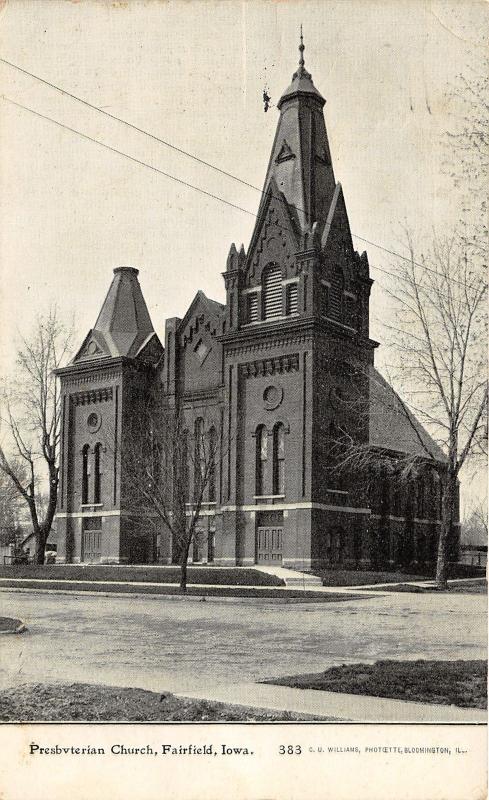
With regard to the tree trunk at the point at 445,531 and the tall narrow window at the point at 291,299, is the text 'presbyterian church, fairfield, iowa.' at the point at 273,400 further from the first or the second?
the tree trunk at the point at 445,531

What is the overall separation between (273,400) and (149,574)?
11.1 metres

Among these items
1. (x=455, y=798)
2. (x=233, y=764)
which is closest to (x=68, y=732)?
(x=233, y=764)

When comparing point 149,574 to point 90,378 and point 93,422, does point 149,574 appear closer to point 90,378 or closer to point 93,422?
point 93,422

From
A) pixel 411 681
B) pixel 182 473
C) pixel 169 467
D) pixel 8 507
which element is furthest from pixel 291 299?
pixel 8 507

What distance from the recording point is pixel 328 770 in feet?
25.6

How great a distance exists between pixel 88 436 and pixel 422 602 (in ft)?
100

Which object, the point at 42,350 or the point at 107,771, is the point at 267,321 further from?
the point at 107,771

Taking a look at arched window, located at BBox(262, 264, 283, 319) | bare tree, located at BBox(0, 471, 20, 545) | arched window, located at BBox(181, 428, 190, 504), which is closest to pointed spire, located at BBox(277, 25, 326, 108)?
arched window, located at BBox(262, 264, 283, 319)

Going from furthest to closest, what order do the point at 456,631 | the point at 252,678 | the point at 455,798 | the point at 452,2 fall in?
the point at 456,631, the point at 252,678, the point at 452,2, the point at 455,798

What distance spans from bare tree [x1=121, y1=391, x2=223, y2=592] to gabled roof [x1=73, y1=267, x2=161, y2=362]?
11.4ft

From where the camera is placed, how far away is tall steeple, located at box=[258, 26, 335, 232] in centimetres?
4491

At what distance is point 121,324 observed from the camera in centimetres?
5541

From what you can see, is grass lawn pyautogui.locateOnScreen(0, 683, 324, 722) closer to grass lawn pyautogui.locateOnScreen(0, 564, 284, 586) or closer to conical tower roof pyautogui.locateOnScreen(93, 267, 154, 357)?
grass lawn pyautogui.locateOnScreen(0, 564, 284, 586)

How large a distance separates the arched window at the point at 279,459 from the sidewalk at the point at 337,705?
3288 centimetres
